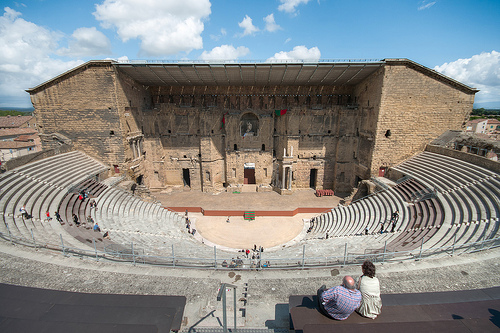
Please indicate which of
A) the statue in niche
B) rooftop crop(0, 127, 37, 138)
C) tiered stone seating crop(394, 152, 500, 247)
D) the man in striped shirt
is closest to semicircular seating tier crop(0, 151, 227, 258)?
the man in striped shirt

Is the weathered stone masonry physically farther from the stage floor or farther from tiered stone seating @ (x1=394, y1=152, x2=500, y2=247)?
tiered stone seating @ (x1=394, y1=152, x2=500, y2=247)

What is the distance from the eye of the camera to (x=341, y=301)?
4.66 meters

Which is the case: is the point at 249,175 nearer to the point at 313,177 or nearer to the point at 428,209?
the point at 313,177

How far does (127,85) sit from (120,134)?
5290 millimetres

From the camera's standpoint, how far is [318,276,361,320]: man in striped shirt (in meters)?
4.66

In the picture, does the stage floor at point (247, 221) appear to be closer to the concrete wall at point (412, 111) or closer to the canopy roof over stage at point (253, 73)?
the concrete wall at point (412, 111)

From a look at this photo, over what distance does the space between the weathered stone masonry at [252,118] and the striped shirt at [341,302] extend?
21.5m

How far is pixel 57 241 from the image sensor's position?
11.5 m

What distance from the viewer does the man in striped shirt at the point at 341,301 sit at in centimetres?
466

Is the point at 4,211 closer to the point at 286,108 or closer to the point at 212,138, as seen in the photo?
the point at 212,138

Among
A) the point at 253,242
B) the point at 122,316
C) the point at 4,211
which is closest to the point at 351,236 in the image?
the point at 253,242

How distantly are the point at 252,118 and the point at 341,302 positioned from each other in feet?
84.9

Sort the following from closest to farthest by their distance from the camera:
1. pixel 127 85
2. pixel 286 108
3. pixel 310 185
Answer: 1. pixel 127 85
2. pixel 286 108
3. pixel 310 185

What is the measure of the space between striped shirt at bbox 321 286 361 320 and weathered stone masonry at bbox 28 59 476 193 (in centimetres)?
2149
